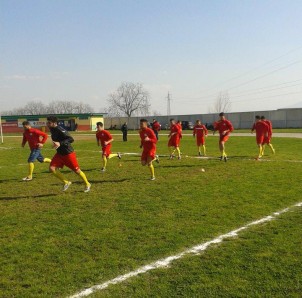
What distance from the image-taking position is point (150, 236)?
18.0 ft

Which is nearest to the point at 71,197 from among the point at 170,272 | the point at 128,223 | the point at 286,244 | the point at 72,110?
Answer: the point at 128,223

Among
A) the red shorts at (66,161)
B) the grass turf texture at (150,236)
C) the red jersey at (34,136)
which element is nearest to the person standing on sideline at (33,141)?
the red jersey at (34,136)

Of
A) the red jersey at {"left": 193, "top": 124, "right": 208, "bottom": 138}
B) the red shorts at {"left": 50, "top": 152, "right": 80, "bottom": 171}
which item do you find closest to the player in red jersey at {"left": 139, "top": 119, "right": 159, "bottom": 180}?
the red shorts at {"left": 50, "top": 152, "right": 80, "bottom": 171}

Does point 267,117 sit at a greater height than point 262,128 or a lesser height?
greater

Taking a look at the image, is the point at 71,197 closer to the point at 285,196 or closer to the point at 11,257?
the point at 11,257

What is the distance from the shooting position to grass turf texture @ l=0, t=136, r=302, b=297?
395 cm

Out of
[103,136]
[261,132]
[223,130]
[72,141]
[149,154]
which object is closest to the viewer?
[72,141]

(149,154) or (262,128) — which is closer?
(149,154)

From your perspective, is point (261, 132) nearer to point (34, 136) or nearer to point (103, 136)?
point (103, 136)

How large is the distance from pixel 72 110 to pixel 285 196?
430ft

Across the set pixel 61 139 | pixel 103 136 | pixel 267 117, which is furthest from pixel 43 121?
pixel 61 139

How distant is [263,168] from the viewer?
1234 cm

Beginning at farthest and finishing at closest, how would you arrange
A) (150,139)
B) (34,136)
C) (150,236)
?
(34,136) → (150,139) → (150,236)

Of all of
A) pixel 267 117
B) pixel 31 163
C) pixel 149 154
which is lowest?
pixel 31 163
